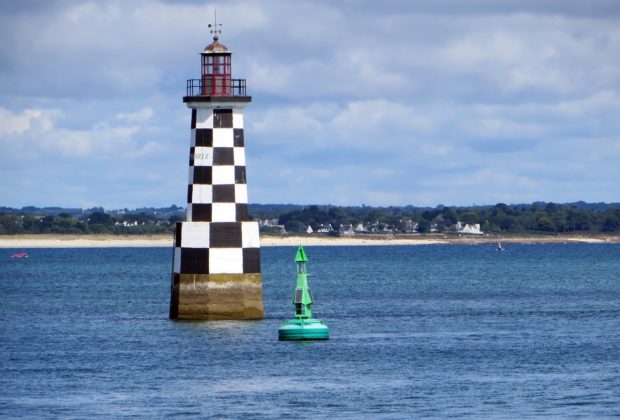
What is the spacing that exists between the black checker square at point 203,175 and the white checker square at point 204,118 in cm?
119

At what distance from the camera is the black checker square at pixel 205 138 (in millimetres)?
41406

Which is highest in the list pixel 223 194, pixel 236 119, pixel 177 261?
pixel 236 119

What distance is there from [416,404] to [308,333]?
393 inches

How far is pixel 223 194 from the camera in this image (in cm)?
4119

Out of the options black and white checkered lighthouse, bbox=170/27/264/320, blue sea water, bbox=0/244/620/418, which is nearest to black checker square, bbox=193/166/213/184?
black and white checkered lighthouse, bbox=170/27/264/320

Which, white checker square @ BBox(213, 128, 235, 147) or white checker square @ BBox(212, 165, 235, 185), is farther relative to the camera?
white checker square @ BBox(213, 128, 235, 147)

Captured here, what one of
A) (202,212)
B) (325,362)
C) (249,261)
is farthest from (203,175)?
(325,362)

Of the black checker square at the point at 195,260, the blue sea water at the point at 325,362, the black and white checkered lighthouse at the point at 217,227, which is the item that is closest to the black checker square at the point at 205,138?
the black and white checkered lighthouse at the point at 217,227

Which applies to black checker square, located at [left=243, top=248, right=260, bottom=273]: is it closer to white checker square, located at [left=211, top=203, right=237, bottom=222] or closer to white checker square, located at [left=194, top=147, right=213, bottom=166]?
white checker square, located at [left=211, top=203, right=237, bottom=222]

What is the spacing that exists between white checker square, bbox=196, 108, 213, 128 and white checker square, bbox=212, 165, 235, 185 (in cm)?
123

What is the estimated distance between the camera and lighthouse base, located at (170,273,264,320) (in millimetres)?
41062

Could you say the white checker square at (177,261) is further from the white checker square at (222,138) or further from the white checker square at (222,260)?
the white checker square at (222,138)

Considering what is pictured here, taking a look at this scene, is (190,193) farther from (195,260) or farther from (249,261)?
(249,261)

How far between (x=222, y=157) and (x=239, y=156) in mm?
489
